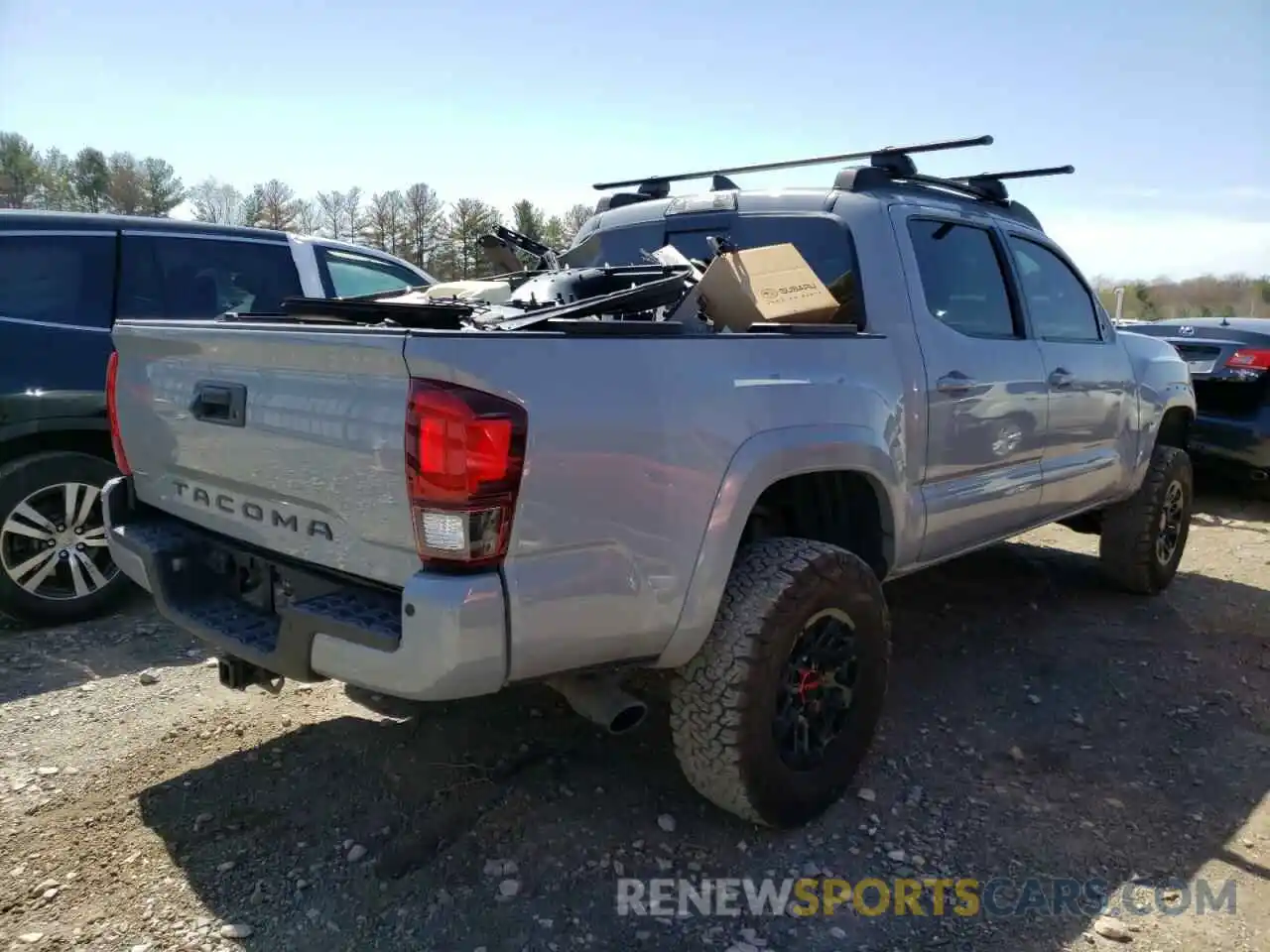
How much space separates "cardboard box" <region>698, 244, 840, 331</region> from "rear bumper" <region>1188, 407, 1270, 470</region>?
560 centimetres

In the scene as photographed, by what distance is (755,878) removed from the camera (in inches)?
102

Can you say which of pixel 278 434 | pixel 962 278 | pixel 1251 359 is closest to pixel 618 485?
pixel 278 434

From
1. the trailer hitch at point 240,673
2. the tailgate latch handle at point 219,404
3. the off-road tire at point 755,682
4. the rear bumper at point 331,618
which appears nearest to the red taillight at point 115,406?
the rear bumper at point 331,618

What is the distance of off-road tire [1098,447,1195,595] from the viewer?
16.6ft

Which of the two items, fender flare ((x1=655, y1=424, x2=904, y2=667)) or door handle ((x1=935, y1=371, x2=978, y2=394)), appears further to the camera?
door handle ((x1=935, y1=371, x2=978, y2=394))

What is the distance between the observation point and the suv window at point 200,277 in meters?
4.70

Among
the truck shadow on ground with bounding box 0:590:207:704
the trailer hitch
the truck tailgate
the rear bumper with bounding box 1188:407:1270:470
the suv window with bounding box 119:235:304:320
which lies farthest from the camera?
the rear bumper with bounding box 1188:407:1270:470

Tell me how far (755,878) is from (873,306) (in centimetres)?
193

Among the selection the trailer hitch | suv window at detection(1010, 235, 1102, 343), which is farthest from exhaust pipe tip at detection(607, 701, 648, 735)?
suv window at detection(1010, 235, 1102, 343)

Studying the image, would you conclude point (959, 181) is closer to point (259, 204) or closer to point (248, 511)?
point (248, 511)

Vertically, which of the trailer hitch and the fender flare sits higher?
the fender flare

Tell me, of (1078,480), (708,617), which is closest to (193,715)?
(708,617)

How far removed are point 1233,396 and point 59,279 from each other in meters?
8.20

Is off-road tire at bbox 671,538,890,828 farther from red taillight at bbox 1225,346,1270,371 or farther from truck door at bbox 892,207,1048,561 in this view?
red taillight at bbox 1225,346,1270,371
